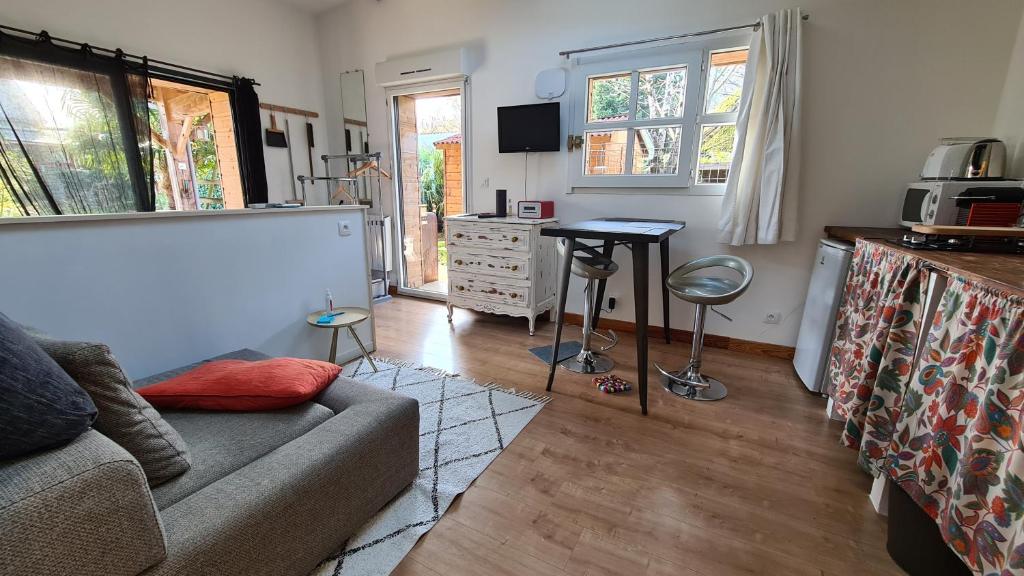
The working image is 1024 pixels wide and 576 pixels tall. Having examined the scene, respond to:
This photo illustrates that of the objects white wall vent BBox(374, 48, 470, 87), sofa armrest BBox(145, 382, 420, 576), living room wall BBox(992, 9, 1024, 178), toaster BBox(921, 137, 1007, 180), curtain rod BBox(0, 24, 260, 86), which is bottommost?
sofa armrest BBox(145, 382, 420, 576)

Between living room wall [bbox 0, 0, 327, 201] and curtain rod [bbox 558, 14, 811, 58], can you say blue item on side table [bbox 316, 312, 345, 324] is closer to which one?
living room wall [bbox 0, 0, 327, 201]

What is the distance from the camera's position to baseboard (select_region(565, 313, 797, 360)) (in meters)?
2.94

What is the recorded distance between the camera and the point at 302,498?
112 centimetres

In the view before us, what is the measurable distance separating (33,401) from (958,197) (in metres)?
3.11

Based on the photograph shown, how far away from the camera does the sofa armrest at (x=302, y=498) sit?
0.94 m

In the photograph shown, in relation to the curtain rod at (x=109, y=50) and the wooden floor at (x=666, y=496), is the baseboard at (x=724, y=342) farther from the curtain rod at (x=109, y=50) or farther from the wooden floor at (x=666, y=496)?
the curtain rod at (x=109, y=50)

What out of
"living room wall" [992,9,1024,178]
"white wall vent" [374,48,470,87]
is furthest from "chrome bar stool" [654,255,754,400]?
"white wall vent" [374,48,470,87]

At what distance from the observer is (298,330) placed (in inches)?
95.4

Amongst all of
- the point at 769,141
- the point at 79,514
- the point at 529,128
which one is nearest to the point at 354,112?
the point at 529,128

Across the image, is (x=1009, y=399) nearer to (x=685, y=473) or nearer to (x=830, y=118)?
(x=685, y=473)

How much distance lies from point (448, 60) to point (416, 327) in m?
2.46

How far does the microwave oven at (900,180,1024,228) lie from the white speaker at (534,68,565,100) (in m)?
2.39

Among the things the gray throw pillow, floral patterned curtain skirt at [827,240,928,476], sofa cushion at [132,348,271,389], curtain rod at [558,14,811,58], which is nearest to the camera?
the gray throw pillow

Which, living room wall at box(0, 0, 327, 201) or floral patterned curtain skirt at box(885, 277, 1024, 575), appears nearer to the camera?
floral patterned curtain skirt at box(885, 277, 1024, 575)
